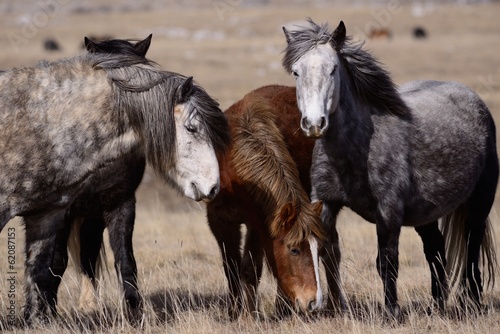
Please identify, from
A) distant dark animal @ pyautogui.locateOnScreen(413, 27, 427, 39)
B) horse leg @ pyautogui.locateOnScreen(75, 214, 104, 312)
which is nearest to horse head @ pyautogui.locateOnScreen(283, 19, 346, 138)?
horse leg @ pyautogui.locateOnScreen(75, 214, 104, 312)

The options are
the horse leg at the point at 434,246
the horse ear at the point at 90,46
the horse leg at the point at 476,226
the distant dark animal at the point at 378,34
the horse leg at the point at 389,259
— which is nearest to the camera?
the horse leg at the point at 389,259

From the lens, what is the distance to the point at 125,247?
5.55 metres

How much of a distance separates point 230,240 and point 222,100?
16.1m

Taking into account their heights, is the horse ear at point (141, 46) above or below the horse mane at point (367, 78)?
above

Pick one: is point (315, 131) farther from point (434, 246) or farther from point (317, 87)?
point (434, 246)

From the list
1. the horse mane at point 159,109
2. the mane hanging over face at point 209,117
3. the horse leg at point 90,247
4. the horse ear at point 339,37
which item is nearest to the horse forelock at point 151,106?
the horse mane at point 159,109

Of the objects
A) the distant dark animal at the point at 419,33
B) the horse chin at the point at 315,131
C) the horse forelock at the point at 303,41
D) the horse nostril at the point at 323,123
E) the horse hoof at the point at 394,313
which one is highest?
the horse forelock at the point at 303,41

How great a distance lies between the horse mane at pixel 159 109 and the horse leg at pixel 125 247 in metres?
0.59

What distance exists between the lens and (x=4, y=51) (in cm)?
3128

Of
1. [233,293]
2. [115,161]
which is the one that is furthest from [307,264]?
[115,161]

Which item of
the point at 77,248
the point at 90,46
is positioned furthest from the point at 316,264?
the point at 77,248

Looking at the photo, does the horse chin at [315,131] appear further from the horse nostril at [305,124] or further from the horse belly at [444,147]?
the horse belly at [444,147]

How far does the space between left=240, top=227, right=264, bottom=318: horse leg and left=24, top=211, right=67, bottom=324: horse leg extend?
141 centimetres

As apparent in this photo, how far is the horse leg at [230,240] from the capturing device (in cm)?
580
